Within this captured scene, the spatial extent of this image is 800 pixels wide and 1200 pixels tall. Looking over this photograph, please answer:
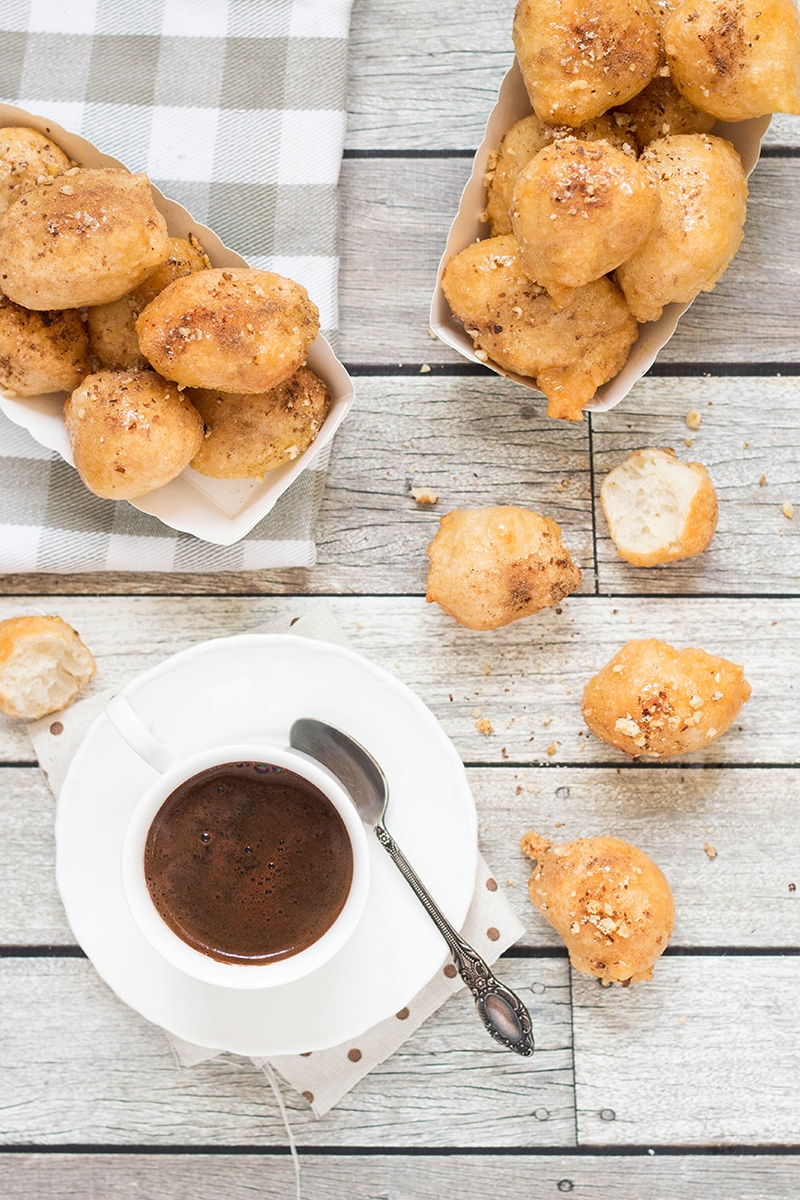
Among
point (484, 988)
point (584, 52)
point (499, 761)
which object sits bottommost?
point (484, 988)

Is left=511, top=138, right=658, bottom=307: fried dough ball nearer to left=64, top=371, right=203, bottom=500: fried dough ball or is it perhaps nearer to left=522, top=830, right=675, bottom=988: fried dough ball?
left=64, top=371, right=203, bottom=500: fried dough ball

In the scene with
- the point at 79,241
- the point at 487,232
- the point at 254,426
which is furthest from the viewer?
the point at 487,232

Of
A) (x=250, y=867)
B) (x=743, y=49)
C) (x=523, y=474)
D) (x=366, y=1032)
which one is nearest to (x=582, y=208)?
Answer: (x=743, y=49)

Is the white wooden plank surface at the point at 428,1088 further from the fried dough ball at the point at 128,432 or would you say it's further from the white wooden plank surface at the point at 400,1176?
the fried dough ball at the point at 128,432

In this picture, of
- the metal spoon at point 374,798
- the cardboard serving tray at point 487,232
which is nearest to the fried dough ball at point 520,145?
the cardboard serving tray at point 487,232

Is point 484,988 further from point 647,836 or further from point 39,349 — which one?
point 39,349

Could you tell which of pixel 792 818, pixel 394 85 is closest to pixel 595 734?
pixel 792 818
